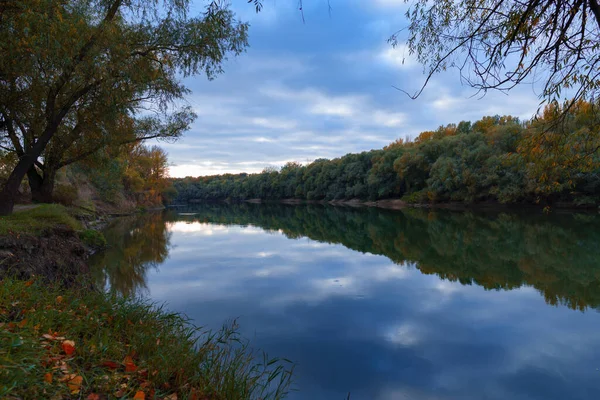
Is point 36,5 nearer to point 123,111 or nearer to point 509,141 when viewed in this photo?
point 123,111

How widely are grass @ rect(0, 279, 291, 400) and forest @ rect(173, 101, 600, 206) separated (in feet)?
16.4

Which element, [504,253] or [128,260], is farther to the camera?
[504,253]

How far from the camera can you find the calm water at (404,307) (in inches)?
170

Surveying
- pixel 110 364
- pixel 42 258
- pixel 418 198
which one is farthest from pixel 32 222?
pixel 418 198

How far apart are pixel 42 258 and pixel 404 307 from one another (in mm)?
6724

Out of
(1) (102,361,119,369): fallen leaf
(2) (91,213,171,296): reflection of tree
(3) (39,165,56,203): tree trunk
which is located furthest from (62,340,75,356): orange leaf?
(3) (39,165,56,203): tree trunk

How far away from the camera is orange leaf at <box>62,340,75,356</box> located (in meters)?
2.79

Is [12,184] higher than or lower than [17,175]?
lower

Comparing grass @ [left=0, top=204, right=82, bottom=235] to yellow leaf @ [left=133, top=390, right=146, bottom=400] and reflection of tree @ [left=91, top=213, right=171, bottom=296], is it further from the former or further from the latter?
yellow leaf @ [left=133, top=390, right=146, bottom=400]

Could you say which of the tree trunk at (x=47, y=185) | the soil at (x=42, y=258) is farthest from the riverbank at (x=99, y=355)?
the tree trunk at (x=47, y=185)

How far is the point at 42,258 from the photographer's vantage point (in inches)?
251

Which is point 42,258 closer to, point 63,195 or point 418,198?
point 63,195

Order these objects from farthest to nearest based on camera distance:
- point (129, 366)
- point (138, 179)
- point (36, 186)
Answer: point (138, 179) < point (36, 186) < point (129, 366)

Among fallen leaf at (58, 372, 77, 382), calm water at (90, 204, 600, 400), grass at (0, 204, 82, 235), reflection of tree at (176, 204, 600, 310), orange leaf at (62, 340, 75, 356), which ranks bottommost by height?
calm water at (90, 204, 600, 400)
